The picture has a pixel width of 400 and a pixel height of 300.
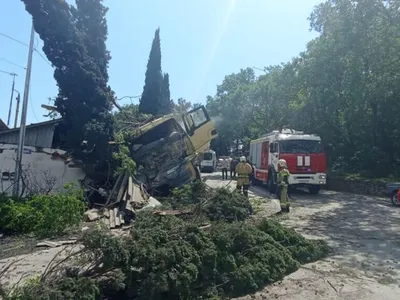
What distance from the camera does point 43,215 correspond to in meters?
9.01

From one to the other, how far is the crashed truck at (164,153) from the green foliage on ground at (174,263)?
722 cm

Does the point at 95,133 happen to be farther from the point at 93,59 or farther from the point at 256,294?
the point at 256,294

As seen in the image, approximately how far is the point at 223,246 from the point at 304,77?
62.7ft

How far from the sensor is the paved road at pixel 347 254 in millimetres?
5605

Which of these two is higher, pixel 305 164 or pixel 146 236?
pixel 305 164

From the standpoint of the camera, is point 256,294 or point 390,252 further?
point 390,252

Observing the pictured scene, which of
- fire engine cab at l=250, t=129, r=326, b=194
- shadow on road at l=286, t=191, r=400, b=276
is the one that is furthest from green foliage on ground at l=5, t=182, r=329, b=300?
fire engine cab at l=250, t=129, r=326, b=194

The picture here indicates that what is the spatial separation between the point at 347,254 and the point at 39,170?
9.49m

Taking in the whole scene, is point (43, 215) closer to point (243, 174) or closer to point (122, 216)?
point (122, 216)

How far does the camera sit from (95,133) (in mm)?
12711

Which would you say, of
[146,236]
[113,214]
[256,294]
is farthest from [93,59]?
[256,294]

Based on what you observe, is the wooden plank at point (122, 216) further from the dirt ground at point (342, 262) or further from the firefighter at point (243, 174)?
the firefighter at point (243, 174)

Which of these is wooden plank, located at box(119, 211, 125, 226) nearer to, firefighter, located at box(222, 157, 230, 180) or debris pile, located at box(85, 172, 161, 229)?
debris pile, located at box(85, 172, 161, 229)

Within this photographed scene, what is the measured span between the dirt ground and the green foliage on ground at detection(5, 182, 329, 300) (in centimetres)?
36
